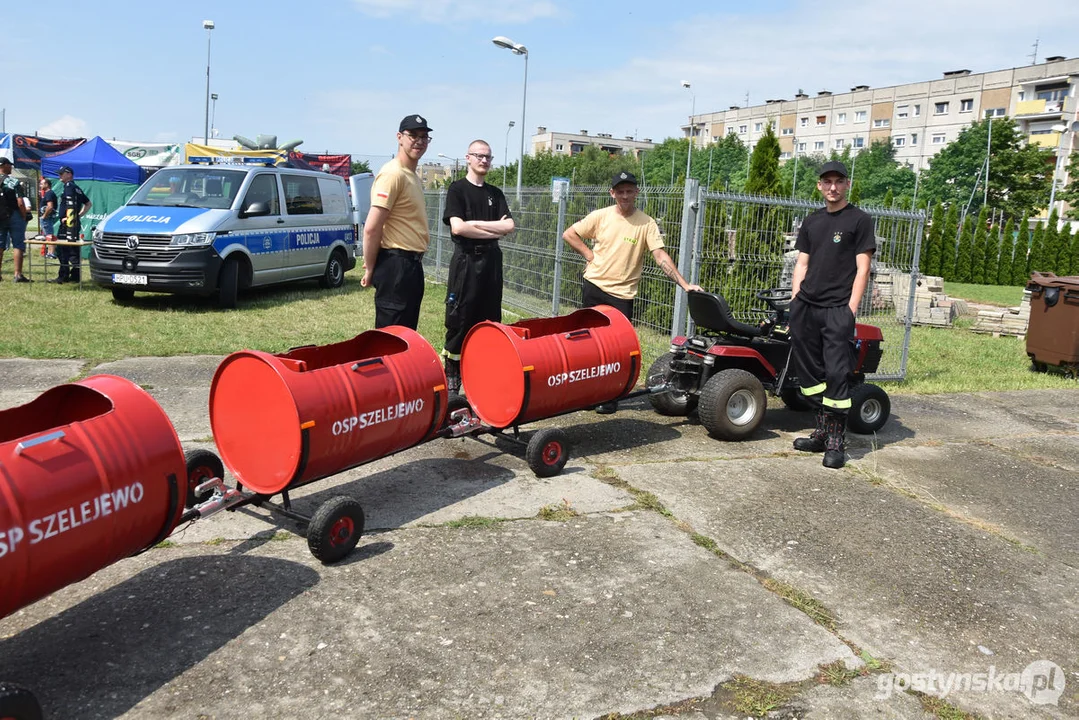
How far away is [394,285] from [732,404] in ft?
8.68

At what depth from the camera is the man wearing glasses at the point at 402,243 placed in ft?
17.5

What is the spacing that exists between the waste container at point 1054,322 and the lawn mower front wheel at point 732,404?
234 inches

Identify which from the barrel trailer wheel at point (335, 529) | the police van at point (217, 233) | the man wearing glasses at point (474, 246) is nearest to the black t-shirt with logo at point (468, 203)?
the man wearing glasses at point (474, 246)

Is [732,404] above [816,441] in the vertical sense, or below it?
above

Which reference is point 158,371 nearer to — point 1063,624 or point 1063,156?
point 1063,624

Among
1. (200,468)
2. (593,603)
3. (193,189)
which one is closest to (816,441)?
(593,603)

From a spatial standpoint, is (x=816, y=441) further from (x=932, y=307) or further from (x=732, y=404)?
(x=932, y=307)

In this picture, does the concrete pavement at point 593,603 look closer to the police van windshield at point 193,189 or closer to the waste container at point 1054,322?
the waste container at point 1054,322


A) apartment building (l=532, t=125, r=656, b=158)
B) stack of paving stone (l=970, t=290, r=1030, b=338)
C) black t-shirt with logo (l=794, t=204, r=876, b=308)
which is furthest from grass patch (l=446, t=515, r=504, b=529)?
apartment building (l=532, t=125, r=656, b=158)

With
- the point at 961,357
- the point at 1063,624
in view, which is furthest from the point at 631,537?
the point at 961,357

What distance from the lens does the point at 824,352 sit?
572cm

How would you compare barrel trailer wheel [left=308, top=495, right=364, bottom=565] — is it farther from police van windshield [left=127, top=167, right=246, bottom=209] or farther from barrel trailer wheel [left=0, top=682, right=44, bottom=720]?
police van windshield [left=127, top=167, right=246, bottom=209]

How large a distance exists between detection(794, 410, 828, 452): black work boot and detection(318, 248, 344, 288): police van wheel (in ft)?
33.6

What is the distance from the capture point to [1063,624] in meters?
3.57
